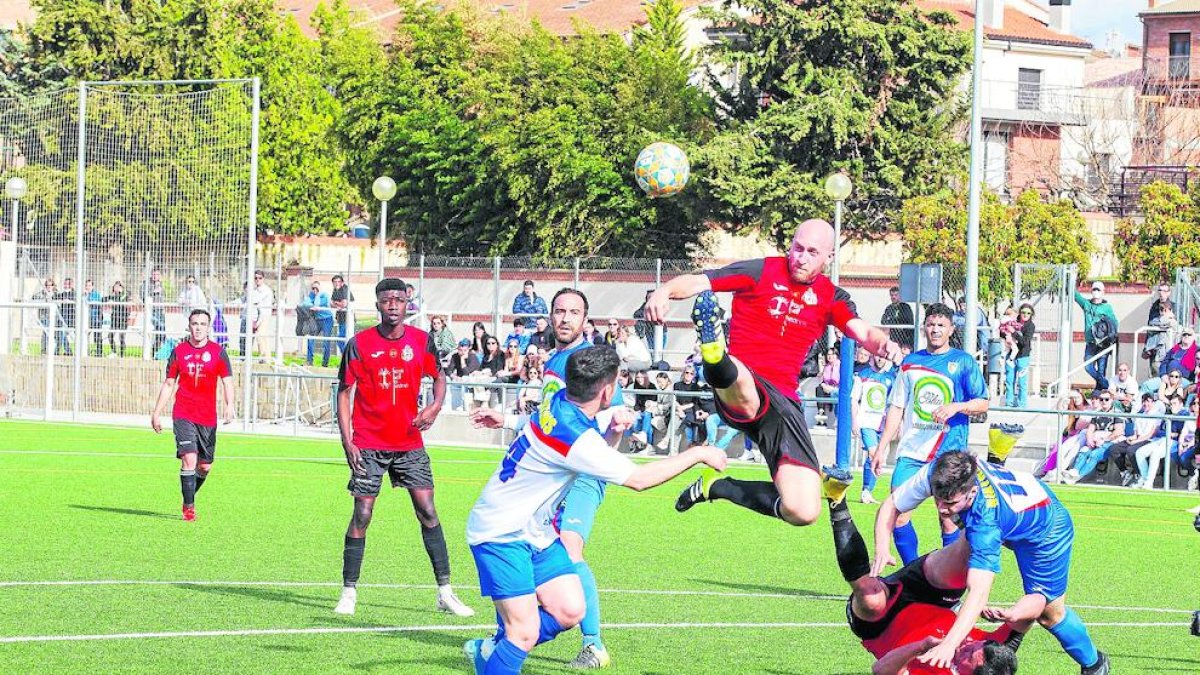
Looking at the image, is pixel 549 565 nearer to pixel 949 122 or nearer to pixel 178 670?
pixel 178 670

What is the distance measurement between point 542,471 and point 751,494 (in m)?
2.15

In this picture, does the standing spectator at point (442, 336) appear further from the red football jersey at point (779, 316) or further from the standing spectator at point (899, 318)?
the red football jersey at point (779, 316)

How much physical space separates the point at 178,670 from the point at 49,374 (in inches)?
930

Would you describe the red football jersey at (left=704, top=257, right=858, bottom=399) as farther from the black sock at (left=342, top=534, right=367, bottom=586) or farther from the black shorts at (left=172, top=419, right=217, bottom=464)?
the black shorts at (left=172, top=419, right=217, bottom=464)

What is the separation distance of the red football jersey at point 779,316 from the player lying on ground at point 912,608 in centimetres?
124

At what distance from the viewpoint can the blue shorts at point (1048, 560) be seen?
8.39m

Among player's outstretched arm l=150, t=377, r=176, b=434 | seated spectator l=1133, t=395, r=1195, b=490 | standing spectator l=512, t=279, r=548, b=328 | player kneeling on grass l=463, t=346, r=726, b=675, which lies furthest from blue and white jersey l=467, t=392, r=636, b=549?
standing spectator l=512, t=279, r=548, b=328

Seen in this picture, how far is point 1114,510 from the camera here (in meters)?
20.3

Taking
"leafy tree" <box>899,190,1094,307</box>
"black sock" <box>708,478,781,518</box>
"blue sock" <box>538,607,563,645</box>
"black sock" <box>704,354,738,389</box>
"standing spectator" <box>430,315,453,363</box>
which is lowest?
"blue sock" <box>538,607,563,645</box>

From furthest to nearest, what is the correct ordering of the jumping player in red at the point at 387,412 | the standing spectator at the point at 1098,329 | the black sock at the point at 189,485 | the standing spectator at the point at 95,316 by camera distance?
the standing spectator at the point at 95,316 < the standing spectator at the point at 1098,329 < the black sock at the point at 189,485 < the jumping player in red at the point at 387,412

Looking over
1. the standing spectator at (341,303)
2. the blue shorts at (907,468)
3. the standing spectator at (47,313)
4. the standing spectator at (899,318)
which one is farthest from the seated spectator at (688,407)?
the blue shorts at (907,468)

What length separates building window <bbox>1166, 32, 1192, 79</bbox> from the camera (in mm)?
73438

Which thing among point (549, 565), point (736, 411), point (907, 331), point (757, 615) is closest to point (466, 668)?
point (549, 565)

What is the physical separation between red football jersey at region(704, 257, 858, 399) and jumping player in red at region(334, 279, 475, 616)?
2.34 metres
